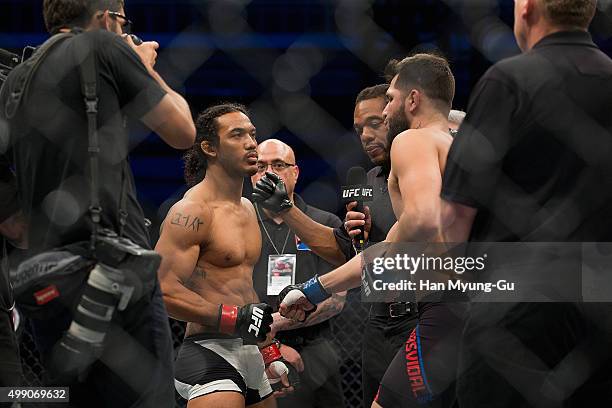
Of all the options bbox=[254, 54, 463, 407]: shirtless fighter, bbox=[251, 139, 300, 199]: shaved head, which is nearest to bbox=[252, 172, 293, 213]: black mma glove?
bbox=[254, 54, 463, 407]: shirtless fighter

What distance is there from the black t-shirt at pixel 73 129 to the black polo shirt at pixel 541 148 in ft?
1.98

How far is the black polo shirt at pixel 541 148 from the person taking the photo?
1.65 meters

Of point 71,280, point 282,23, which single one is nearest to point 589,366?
point 71,280

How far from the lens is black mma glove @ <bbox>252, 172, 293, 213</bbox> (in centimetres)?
302

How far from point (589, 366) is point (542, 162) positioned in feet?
1.25

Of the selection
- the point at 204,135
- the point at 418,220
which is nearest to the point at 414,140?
the point at 418,220

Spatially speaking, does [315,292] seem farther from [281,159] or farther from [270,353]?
[281,159]

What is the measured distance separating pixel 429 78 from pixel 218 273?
1.03 m

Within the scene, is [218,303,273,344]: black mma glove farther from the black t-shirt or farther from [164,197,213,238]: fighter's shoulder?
the black t-shirt

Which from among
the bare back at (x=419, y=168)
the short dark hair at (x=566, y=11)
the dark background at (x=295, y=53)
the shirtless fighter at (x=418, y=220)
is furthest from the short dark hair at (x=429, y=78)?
the dark background at (x=295, y=53)

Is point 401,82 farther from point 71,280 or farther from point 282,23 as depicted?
point 282,23

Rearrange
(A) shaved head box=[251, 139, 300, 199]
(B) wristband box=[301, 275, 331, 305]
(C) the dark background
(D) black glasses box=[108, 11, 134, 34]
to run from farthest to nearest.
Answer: (C) the dark background < (A) shaved head box=[251, 139, 300, 199] < (B) wristband box=[301, 275, 331, 305] < (D) black glasses box=[108, 11, 134, 34]

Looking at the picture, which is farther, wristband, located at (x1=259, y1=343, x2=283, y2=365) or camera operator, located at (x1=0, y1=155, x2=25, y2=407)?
wristband, located at (x1=259, y1=343, x2=283, y2=365)

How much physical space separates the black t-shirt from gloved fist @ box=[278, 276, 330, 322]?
957 mm
